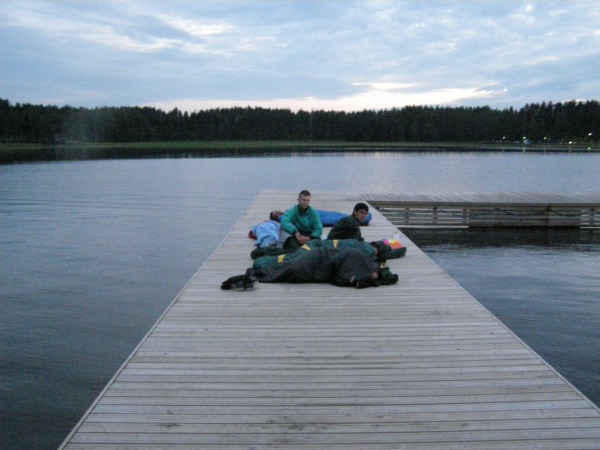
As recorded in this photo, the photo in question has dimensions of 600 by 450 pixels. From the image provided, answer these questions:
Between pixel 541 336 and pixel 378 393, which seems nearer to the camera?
pixel 378 393

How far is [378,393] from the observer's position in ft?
13.0

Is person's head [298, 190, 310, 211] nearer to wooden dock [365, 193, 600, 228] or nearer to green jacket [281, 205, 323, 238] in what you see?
green jacket [281, 205, 323, 238]

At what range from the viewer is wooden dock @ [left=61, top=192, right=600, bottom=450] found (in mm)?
3398

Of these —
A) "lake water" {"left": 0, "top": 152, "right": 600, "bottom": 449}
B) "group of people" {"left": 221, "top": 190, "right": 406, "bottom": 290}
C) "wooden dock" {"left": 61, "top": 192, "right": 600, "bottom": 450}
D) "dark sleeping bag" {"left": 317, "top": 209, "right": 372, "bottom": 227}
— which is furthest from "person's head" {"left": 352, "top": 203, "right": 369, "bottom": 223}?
"dark sleeping bag" {"left": 317, "top": 209, "right": 372, "bottom": 227}

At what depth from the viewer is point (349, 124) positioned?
136 meters

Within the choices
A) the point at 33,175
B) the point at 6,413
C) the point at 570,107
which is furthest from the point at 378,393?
the point at 570,107

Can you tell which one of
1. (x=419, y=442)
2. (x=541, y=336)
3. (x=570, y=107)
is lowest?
(x=541, y=336)

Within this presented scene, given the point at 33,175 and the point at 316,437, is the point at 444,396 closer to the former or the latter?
the point at 316,437

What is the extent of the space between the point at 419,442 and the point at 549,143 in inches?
5551

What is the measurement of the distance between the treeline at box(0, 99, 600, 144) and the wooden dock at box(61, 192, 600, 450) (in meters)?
122

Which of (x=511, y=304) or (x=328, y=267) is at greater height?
(x=328, y=267)

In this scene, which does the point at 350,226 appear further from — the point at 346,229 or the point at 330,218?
the point at 330,218

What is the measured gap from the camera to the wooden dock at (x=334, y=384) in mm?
3398

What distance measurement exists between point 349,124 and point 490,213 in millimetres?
120557
